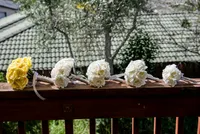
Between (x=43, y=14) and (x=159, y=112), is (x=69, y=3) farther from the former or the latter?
(x=159, y=112)

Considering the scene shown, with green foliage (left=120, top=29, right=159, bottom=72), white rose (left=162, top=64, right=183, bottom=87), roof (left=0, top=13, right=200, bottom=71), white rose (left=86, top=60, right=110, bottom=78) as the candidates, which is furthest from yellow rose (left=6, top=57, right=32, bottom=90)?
roof (left=0, top=13, right=200, bottom=71)

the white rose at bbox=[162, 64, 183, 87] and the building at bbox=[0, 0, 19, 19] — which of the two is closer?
the white rose at bbox=[162, 64, 183, 87]

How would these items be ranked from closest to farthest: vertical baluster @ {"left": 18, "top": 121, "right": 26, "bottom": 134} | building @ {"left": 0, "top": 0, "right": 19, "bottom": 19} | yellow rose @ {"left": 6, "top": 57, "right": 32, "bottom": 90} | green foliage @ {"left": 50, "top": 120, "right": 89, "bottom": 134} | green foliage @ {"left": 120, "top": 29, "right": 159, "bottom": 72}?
yellow rose @ {"left": 6, "top": 57, "right": 32, "bottom": 90} < vertical baluster @ {"left": 18, "top": 121, "right": 26, "bottom": 134} < green foliage @ {"left": 50, "top": 120, "right": 89, "bottom": 134} < green foliage @ {"left": 120, "top": 29, "right": 159, "bottom": 72} < building @ {"left": 0, "top": 0, "right": 19, "bottom": 19}

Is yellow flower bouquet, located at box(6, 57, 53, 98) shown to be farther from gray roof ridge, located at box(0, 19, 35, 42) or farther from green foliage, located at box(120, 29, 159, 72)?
gray roof ridge, located at box(0, 19, 35, 42)

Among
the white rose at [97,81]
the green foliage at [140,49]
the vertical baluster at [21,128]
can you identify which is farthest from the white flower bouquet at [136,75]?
the green foliage at [140,49]

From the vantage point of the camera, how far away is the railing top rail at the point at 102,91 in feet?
3.56

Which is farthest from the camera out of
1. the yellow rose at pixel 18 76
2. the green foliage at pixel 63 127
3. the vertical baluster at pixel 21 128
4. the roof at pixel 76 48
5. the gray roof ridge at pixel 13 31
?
the gray roof ridge at pixel 13 31

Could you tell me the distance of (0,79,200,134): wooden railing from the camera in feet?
3.61

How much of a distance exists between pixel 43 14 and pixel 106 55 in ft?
4.66

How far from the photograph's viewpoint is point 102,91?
3.64 ft

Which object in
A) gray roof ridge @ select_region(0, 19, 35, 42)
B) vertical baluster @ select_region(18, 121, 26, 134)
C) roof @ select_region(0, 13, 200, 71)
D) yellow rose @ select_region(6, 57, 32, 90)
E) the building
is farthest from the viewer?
the building

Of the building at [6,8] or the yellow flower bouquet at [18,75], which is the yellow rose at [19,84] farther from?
the building at [6,8]

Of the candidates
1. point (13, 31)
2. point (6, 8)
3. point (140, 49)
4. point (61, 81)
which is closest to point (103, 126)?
point (140, 49)

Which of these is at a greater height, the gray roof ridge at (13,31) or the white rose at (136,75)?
the gray roof ridge at (13,31)
